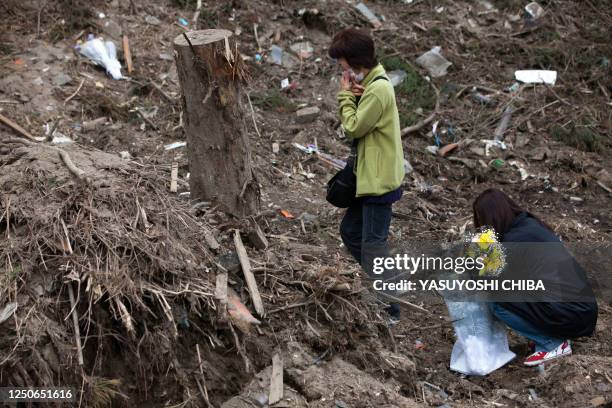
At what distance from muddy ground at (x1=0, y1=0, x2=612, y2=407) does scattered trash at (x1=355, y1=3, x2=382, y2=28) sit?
0.10 m

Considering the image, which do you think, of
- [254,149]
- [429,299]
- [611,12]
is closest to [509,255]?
[429,299]

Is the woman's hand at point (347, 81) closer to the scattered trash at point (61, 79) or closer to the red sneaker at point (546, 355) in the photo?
the red sneaker at point (546, 355)

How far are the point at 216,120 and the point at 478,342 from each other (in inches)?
90.6

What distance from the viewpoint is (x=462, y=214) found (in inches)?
275

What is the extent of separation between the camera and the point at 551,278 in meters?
4.49

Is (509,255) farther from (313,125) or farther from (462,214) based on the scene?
(313,125)

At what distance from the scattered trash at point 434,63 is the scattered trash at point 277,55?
5.94 feet

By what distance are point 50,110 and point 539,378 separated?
5264 millimetres

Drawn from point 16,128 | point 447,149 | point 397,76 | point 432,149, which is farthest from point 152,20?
point 447,149

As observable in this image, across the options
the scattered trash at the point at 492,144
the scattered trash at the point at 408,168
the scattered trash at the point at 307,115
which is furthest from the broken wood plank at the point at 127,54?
the scattered trash at the point at 492,144

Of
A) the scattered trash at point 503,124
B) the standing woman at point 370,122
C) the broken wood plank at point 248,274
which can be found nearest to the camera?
the broken wood plank at point 248,274

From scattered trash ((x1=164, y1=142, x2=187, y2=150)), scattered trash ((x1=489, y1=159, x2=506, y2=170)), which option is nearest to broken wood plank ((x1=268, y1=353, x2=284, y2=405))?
scattered trash ((x1=164, y1=142, x2=187, y2=150))

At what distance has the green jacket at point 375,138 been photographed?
438cm

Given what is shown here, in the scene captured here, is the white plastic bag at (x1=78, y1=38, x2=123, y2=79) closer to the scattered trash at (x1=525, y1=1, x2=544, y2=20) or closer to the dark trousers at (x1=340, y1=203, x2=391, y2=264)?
the dark trousers at (x1=340, y1=203, x2=391, y2=264)
